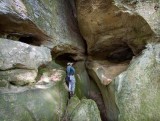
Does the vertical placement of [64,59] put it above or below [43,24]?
below

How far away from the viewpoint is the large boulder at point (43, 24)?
8820mm

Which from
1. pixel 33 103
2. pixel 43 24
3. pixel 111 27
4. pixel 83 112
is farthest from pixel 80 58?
pixel 33 103

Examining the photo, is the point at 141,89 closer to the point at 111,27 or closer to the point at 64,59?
the point at 111,27

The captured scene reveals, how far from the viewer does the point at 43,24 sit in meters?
10.1

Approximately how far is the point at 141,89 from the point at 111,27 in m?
3.29

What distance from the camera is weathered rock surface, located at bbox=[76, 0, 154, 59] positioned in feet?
33.8

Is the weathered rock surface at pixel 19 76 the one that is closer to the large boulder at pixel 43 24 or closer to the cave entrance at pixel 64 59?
the large boulder at pixel 43 24

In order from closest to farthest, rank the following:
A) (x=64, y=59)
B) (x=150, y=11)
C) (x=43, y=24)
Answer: (x=150, y=11) → (x=43, y=24) → (x=64, y=59)

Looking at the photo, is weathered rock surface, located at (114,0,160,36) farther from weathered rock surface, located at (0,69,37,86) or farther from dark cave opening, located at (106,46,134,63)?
weathered rock surface, located at (0,69,37,86)

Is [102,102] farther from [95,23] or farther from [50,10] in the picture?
[50,10]

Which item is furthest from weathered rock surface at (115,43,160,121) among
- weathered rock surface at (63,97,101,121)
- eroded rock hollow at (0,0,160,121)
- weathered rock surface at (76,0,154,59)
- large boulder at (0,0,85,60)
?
large boulder at (0,0,85,60)

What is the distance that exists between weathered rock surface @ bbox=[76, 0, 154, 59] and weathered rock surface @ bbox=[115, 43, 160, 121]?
889 mm

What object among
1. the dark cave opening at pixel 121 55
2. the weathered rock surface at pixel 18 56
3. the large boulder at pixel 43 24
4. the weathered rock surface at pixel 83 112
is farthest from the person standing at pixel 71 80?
the dark cave opening at pixel 121 55

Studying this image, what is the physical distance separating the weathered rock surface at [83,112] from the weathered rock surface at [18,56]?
2.14 meters
